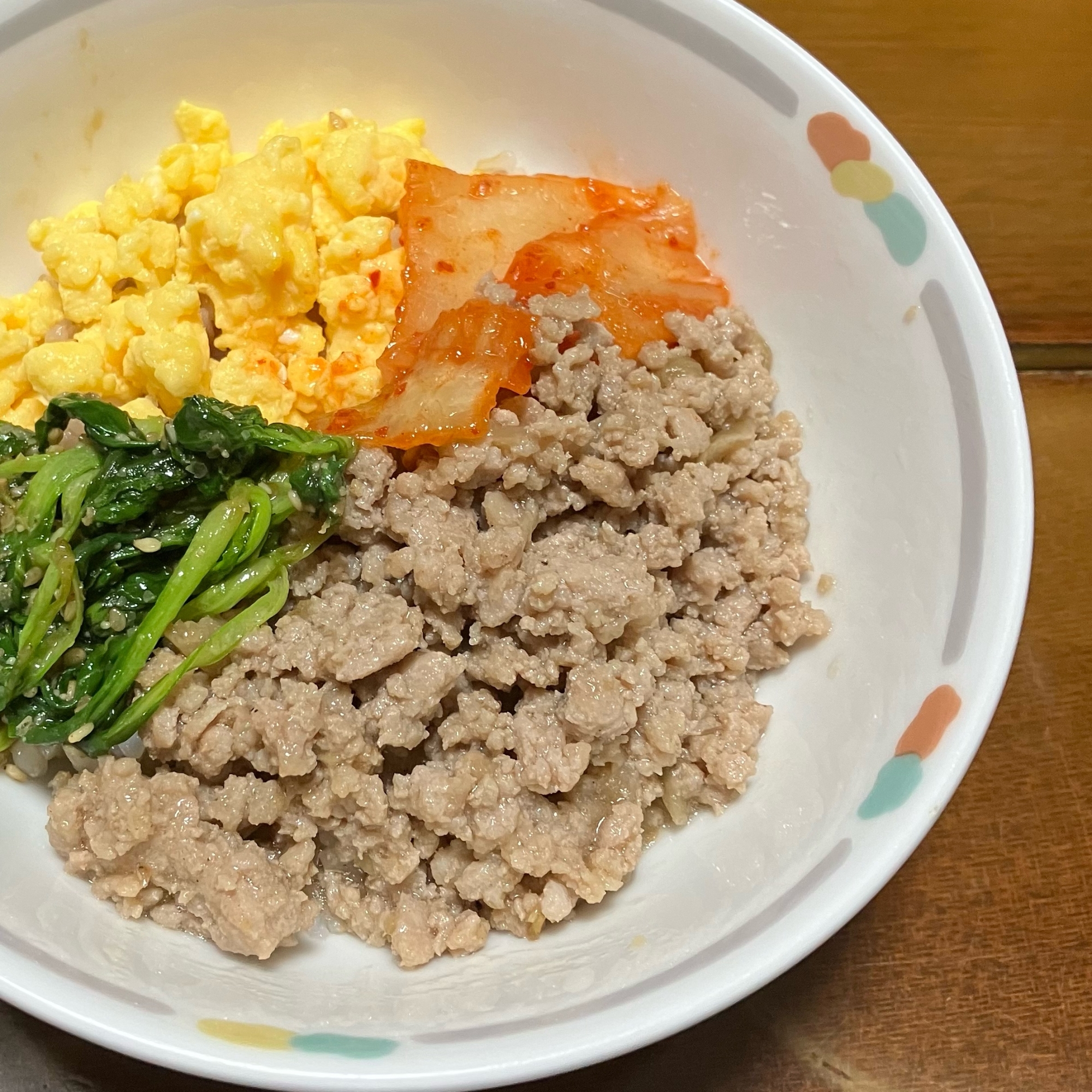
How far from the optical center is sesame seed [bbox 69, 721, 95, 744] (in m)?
1.64

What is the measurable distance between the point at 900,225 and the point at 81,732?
6.14ft

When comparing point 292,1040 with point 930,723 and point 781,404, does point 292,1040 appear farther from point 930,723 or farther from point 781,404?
point 781,404

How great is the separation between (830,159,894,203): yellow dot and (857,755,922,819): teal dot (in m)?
1.11

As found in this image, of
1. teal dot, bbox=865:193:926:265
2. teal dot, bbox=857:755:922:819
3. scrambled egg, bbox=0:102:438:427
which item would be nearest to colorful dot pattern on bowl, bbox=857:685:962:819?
teal dot, bbox=857:755:922:819

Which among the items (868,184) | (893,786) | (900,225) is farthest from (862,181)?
(893,786)

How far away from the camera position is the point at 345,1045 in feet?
4.45

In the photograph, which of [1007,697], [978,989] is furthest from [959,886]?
[1007,697]

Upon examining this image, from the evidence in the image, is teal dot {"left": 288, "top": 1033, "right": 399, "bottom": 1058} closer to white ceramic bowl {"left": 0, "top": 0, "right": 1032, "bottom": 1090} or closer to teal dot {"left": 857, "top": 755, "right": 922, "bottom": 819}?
white ceramic bowl {"left": 0, "top": 0, "right": 1032, "bottom": 1090}

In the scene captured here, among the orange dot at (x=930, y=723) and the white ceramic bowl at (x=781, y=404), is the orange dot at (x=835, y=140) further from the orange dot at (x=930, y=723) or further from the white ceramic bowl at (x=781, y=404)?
the orange dot at (x=930, y=723)

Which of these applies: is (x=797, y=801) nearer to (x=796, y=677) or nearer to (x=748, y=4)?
(x=796, y=677)

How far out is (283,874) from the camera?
1.61 meters

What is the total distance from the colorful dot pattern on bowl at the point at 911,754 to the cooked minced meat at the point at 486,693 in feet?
0.91

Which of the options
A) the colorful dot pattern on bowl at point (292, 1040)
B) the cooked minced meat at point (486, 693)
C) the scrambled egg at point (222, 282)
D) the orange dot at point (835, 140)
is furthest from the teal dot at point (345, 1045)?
the orange dot at point (835, 140)

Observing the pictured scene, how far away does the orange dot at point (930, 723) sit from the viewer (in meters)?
1.51
